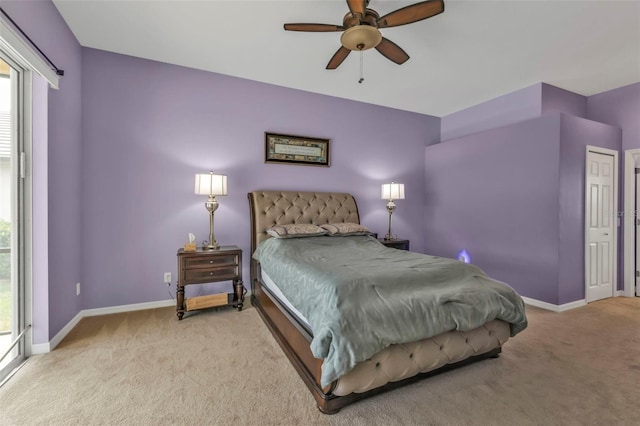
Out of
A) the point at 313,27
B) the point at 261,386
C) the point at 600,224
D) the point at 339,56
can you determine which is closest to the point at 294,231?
the point at 261,386

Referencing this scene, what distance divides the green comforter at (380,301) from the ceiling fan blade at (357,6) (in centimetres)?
190

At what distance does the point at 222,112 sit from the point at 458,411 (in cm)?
381

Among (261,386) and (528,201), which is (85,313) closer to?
(261,386)

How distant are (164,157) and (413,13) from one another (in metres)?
2.98

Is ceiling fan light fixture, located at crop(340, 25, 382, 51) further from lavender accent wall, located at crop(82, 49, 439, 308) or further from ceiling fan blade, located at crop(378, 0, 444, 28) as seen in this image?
lavender accent wall, located at crop(82, 49, 439, 308)

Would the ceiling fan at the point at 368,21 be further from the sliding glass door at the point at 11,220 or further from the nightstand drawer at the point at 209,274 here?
the nightstand drawer at the point at 209,274

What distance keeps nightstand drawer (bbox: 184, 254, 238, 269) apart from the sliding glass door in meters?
1.25

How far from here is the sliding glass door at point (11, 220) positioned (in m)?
2.09

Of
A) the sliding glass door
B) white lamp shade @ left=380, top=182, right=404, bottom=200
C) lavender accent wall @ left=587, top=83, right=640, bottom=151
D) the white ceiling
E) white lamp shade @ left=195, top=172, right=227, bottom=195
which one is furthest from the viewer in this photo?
white lamp shade @ left=380, top=182, right=404, bottom=200

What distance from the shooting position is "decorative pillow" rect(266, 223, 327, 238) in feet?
10.9

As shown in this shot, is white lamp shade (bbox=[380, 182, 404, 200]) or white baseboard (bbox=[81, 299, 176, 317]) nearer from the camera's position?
white baseboard (bbox=[81, 299, 176, 317])

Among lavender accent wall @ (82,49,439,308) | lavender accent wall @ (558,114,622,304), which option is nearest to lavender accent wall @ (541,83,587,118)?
lavender accent wall @ (558,114,622,304)

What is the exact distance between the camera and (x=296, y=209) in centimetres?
389

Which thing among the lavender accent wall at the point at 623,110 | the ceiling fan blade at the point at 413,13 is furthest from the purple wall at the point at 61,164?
the lavender accent wall at the point at 623,110
